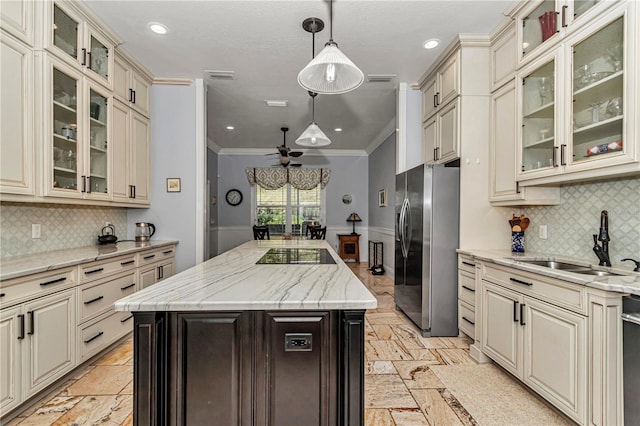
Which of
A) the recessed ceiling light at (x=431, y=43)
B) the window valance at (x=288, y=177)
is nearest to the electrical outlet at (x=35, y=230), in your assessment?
the recessed ceiling light at (x=431, y=43)

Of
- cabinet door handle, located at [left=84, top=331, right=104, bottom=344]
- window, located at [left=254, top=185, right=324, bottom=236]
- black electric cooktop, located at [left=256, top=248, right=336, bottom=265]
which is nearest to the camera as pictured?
black electric cooktop, located at [left=256, top=248, right=336, bottom=265]

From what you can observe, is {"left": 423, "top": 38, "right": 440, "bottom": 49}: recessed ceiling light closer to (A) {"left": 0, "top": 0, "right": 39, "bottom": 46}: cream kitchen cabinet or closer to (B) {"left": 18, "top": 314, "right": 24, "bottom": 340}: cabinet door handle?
(A) {"left": 0, "top": 0, "right": 39, "bottom": 46}: cream kitchen cabinet

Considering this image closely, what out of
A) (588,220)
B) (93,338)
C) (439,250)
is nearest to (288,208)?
(439,250)

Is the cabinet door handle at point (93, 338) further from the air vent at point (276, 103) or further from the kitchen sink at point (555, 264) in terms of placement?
the air vent at point (276, 103)

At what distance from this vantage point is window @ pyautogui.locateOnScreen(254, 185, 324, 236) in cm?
824

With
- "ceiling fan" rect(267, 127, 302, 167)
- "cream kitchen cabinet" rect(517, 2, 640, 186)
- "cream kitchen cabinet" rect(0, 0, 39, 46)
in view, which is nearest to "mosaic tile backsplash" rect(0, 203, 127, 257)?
"cream kitchen cabinet" rect(0, 0, 39, 46)

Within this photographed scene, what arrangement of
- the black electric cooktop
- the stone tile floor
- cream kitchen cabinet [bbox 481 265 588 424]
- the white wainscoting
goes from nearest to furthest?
cream kitchen cabinet [bbox 481 265 588 424] → the stone tile floor → the black electric cooktop → the white wainscoting

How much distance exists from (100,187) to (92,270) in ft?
2.91

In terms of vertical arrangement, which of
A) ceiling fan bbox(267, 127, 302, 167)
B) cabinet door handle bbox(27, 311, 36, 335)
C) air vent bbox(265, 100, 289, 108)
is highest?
air vent bbox(265, 100, 289, 108)

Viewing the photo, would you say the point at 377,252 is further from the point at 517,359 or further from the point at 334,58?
the point at 334,58

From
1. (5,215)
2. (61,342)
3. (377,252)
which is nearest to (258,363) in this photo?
(61,342)

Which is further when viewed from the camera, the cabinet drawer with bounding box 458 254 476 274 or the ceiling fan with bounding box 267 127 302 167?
the ceiling fan with bounding box 267 127 302 167

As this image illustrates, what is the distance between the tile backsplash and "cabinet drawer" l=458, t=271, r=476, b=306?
1.99 ft

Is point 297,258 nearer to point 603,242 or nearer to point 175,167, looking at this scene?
point 603,242
